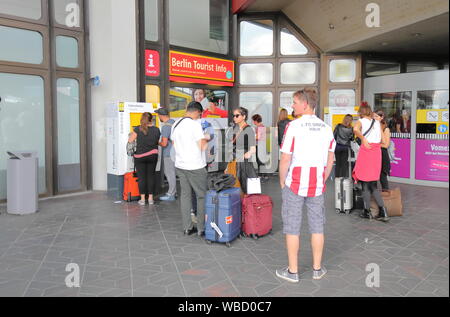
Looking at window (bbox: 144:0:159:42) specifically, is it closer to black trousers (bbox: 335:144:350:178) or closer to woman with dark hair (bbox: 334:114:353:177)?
woman with dark hair (bbox: 334:114:353:177)

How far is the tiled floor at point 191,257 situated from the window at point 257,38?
18.8 feet

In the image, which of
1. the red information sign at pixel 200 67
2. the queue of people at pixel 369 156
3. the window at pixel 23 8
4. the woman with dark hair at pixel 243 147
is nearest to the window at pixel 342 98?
the red information sign at pixel 200 67

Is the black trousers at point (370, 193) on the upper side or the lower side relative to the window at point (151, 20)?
lower

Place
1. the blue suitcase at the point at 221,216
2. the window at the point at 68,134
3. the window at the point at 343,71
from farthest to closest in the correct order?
the window at the point at 343,71, the window at the point at 68,134, the blue suitcase at the point at 221,216

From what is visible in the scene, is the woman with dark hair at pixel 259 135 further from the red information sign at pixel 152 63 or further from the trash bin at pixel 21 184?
the trash bin at pixel 21 184

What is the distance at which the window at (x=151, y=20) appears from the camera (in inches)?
335

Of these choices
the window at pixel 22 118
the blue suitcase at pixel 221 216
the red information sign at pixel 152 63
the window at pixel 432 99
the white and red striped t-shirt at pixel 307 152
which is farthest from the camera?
the window at pixel 432 99

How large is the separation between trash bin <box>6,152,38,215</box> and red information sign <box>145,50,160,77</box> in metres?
3.20

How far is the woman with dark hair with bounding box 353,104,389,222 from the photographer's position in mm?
5629

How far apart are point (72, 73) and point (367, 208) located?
5.89m

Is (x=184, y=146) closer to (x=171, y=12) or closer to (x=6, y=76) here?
(x=6, y=76)

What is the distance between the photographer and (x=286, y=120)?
8.98 metres

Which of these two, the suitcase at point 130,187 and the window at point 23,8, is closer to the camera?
the window at point 23,8
